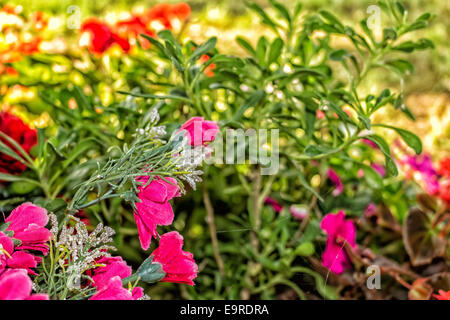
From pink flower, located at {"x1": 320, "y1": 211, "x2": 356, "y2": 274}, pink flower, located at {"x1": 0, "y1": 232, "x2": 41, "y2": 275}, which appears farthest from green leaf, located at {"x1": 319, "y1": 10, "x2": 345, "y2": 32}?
pink flower, located at {"x1": 0, "y1": 232, "x2": 41, "y2": 275}

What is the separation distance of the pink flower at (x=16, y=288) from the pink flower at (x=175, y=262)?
11 centimetres

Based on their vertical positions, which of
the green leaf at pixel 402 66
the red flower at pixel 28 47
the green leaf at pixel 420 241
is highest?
the red flower at pixel 28 47

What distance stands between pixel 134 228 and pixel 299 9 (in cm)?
43

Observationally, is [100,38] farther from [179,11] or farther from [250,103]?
[250,103]

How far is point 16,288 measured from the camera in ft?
0.94

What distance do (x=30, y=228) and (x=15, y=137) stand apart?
26cm

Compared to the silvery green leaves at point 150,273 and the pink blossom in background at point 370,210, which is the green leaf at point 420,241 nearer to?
the pink blossom in background at point 370,210

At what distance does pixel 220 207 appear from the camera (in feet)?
2.53

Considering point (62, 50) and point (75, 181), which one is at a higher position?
point (62, 50)

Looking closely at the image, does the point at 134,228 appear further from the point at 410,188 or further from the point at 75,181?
the point at 410,188

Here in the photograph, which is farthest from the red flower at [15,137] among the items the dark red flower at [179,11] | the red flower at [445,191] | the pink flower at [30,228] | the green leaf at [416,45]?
the red flower at [445,191]

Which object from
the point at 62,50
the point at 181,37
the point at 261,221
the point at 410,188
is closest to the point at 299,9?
the point at 181,37

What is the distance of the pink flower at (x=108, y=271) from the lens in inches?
13.8
